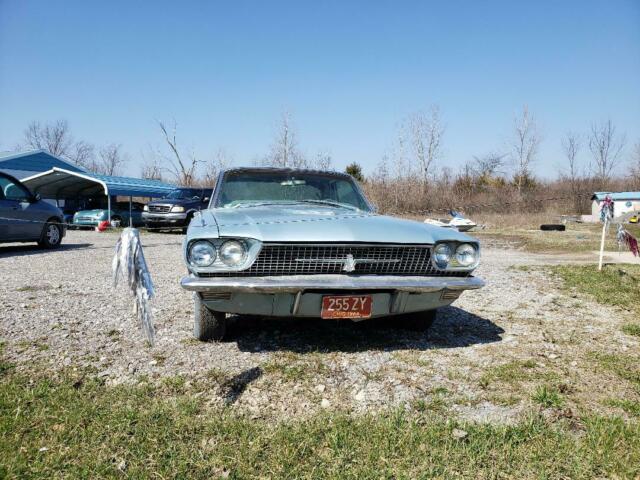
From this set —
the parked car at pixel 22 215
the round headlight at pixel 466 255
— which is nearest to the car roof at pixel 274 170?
the round headlight at pixel 466 255

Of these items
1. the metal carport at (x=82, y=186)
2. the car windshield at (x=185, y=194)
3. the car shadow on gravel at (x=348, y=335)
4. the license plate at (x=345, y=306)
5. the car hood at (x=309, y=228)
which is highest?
the metal carport at (x=82, y=186)

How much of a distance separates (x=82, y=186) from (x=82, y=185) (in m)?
0.27

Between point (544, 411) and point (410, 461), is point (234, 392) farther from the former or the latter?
point (544, 411)

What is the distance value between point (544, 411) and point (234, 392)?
1751 millimetres

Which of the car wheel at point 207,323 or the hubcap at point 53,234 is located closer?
the car wheel at point 207,323

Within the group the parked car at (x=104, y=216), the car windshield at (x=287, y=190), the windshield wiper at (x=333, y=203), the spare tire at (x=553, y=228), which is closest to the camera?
the car windshield at (x=287, y=190)

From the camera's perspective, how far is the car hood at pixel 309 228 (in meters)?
2.98

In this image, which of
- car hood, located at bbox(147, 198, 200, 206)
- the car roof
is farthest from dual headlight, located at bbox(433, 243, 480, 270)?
car hood, located at bbox(147, 198, 200, 206)

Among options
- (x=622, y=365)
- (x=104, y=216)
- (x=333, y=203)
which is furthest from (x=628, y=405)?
(x=104, y=216)

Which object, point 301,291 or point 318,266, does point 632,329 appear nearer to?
point 318,266

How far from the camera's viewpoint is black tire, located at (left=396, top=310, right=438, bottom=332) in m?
3.85

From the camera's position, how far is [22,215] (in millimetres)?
9148

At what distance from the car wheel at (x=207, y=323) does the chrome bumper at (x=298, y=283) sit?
481mm

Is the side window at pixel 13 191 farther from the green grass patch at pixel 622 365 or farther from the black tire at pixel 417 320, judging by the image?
the green grass patch at pixel 622 365
